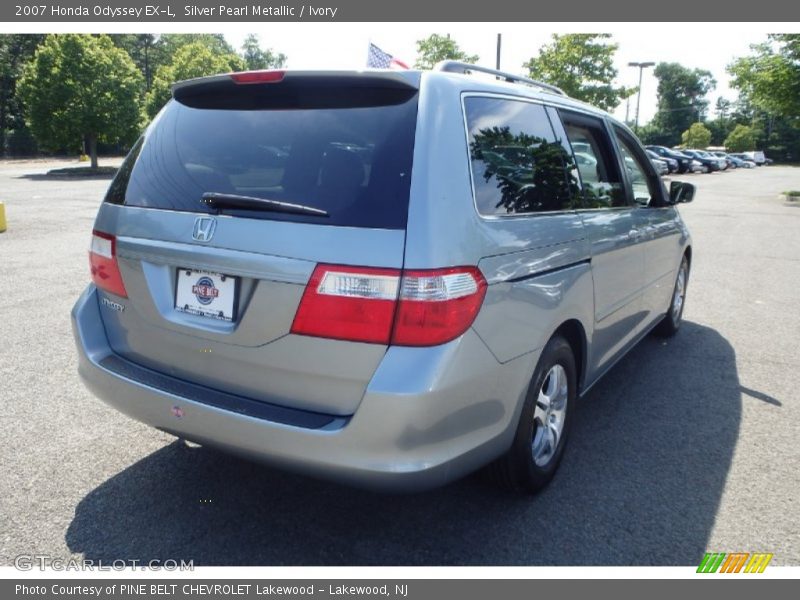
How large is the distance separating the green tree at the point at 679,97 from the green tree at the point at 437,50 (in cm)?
8603

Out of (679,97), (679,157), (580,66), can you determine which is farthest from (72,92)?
(679,97)

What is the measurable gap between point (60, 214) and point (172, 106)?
12.7 m

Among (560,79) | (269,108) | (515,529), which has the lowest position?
(515,529)

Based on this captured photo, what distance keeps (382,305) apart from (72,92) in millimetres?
30586

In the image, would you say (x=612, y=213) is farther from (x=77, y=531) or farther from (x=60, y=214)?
(x=60, y=214)

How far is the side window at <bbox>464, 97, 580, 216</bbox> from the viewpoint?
8.55 ft

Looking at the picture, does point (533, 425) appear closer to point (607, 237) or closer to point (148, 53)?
point (607, 237)

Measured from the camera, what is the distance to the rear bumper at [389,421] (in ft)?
7.18

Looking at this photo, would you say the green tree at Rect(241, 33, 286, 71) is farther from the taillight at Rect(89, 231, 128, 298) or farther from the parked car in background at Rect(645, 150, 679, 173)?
the taillight at Rect(89, 231, 128, 298)

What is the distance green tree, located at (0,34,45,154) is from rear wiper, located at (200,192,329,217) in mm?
60799

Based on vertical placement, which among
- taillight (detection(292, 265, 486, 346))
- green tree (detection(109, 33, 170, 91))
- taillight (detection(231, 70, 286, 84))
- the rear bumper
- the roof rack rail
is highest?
green tree (detection(109, 33, 170, 91))

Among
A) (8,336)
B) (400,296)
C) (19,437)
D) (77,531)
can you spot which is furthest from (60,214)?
(400,296)

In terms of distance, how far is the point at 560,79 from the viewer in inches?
1153

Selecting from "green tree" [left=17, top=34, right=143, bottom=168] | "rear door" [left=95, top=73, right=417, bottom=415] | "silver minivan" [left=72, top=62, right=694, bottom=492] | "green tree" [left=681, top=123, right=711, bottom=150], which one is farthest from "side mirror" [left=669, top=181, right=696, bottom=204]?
"green tree" [left=681, top=123, right=711, bottom=150]
